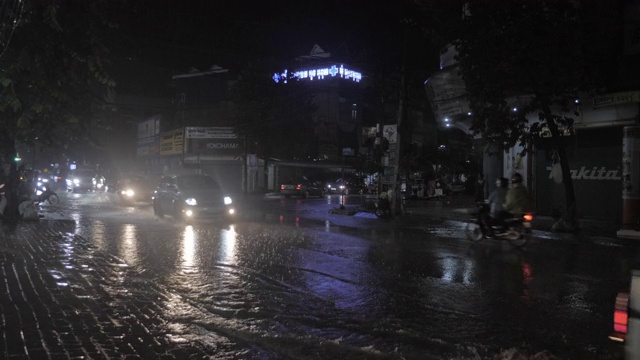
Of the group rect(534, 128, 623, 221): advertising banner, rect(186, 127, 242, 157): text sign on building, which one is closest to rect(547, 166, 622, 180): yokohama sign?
rect(534, 128, 623, 221): advertising banner

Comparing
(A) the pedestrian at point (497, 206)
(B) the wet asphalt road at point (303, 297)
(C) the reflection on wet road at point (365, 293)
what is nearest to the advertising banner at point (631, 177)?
(B) the wet asphalt road at point (303, 297)

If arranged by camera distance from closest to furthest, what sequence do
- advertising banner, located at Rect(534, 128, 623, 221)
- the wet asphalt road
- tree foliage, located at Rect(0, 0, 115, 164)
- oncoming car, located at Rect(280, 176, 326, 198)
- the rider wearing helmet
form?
the wet asphalt road < tree foliage, located at Rect(0, 0, 115, 164) < the rider wearing helmet < advertising banner, located at Rect(534, 128, 623, 221) < oncoming car, located at Rect(280, 176, 326, 198)

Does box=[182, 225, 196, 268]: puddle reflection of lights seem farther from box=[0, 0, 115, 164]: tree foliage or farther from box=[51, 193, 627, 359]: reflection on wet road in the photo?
box=[0, 0, 115, 164]: tree foliage

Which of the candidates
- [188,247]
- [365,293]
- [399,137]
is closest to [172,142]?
[399,137]

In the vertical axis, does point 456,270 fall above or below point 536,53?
below

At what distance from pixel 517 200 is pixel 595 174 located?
9.02m

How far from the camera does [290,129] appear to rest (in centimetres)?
4431

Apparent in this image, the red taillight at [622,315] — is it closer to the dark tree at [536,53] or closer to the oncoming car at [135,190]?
the dark tree at [536,53]

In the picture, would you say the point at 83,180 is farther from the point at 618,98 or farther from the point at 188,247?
the point at 618,98

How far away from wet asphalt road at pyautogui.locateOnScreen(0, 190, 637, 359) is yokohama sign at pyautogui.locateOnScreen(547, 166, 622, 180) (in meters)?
6.83

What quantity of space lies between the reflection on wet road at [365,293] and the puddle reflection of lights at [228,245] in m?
0.06

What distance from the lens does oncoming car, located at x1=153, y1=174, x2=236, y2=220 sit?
18250 mm

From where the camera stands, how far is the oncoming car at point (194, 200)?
18.2m

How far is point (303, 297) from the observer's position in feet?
24.9
